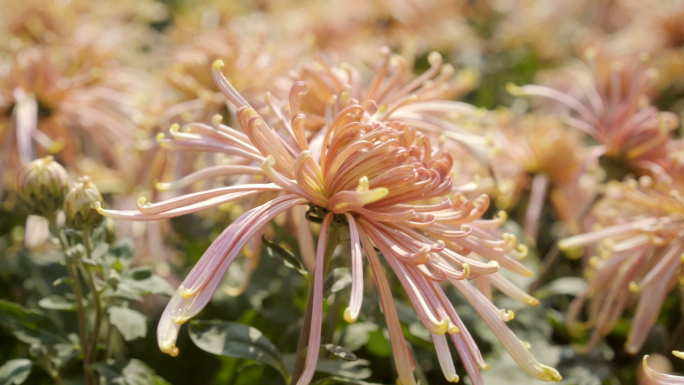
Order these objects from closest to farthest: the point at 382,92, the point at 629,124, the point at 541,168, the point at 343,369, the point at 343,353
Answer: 1. the point at 343,353
2. the point at 343,369
3. the point at 382,92
4. the point at 629,124
5. the point at 541,168

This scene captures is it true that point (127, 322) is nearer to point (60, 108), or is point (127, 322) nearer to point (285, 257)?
point (285, 257)

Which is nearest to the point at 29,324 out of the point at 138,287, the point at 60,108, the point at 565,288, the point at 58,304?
the point at 58,304

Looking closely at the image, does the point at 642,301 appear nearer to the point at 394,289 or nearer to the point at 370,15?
the point at 394,289

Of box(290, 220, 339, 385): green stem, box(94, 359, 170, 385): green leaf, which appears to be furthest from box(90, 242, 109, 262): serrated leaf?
box(290, 220, 339, 385): green stem

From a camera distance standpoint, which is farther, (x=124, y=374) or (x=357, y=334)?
(x=357, y=334)

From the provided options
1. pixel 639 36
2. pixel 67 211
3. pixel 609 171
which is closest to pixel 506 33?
pixel 639 36

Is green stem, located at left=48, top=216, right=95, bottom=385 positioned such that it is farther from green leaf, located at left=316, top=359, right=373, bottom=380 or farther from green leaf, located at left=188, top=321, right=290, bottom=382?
green leaf, located at left=316, top=359, right=373, bottom=380
